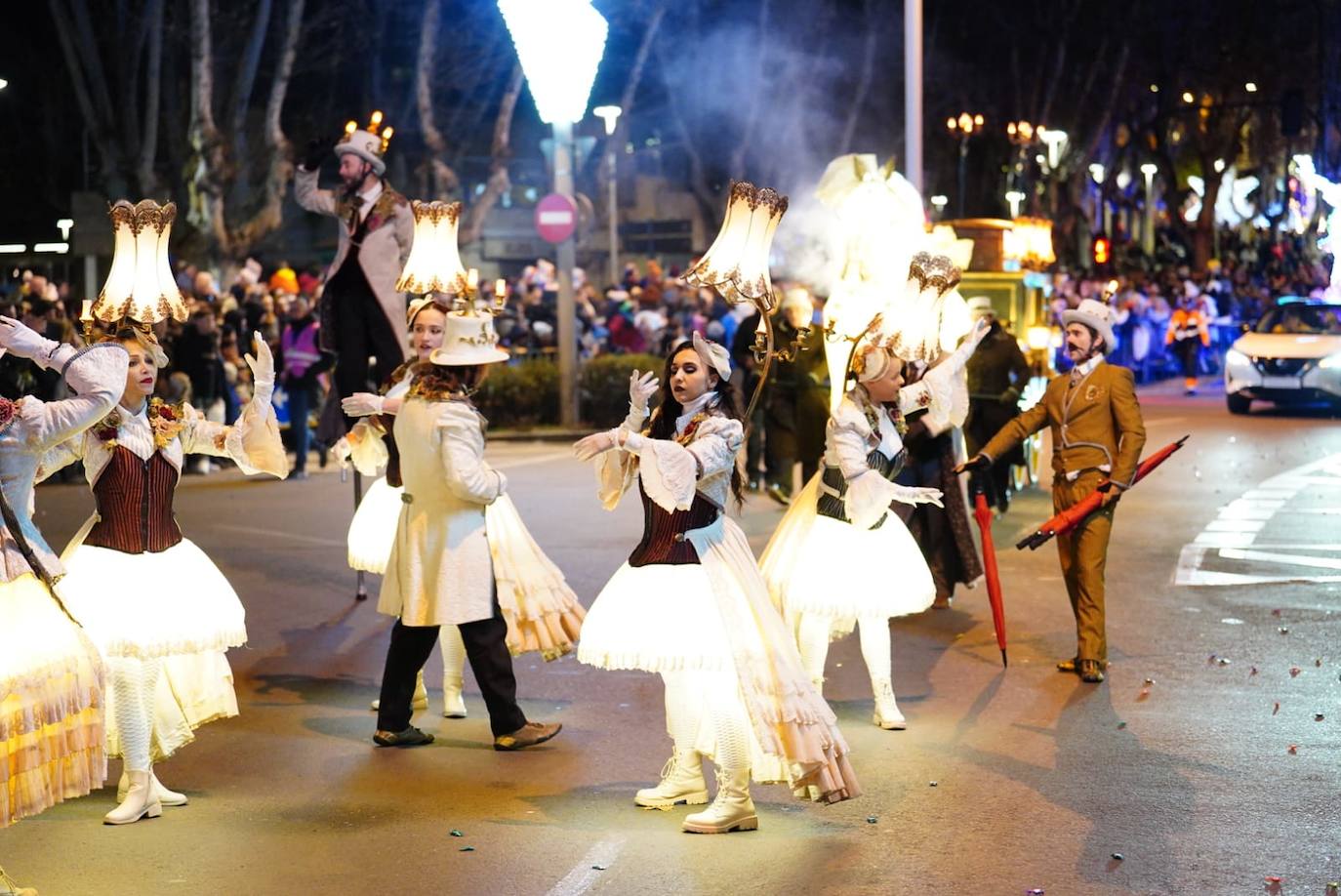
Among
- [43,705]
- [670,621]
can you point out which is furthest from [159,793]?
[670,621]

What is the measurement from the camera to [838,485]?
352 inches

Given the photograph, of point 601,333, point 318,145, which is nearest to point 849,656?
point 318,145

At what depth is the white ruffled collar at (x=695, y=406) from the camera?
7.37 meters

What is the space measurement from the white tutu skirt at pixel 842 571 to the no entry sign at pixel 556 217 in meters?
15.7

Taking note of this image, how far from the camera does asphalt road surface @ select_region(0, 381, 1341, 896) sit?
6.70 m

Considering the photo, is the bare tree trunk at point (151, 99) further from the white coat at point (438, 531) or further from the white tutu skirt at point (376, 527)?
the white coat at point (438, 531)

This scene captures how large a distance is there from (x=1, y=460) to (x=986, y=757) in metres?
4.19

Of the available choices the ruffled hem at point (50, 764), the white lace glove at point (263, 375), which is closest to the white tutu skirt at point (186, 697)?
the white lace glove at point (263, 375)

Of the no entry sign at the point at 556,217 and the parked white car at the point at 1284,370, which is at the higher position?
the no entry sign at the point at 556,217

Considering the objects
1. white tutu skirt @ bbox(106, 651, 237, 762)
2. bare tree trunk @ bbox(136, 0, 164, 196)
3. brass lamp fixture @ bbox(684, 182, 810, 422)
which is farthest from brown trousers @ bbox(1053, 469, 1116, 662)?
bare tree trunk @ bbox(136, 0, 164, 196)

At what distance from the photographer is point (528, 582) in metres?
9.14

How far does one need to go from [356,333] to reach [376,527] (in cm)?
215

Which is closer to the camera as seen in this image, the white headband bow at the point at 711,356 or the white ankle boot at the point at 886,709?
the white headband bow at the point at 711,356

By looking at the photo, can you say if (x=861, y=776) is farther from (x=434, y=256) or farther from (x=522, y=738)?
(x=434, y=256)
